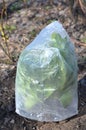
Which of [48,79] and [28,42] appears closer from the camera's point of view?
[48,79]

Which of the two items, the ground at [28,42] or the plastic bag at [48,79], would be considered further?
the ground at [28,42]

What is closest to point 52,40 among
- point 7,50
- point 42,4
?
point 7,50

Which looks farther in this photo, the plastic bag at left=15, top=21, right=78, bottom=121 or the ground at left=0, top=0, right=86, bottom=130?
the ground at left=0, top=0, right=86, bottom=130

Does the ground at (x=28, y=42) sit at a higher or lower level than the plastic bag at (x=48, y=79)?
lower

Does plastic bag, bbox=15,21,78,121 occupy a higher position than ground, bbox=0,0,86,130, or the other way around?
plastic bag, bbox=15,21,78,121
